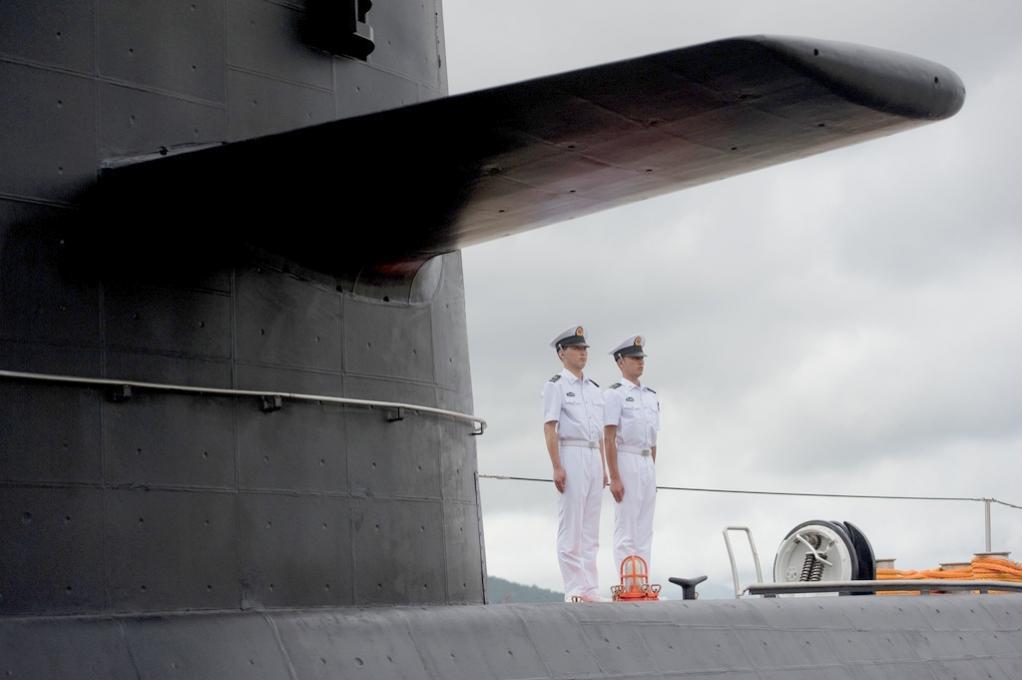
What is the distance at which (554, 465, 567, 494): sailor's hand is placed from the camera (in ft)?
32.8

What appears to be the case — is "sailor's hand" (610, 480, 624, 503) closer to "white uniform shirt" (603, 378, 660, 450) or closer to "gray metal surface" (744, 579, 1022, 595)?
"white uniform shirt" (603, 378, 660, 450)

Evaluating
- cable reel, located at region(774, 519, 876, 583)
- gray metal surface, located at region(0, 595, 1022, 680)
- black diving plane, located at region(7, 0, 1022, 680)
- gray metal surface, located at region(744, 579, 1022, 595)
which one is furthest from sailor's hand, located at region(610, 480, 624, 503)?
black diving plane, located at region(7, 0, 1022, 680)

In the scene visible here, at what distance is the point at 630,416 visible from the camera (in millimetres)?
10914

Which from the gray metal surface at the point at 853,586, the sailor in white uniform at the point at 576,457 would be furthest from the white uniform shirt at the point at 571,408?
the gray metal surface at the point at 853,586

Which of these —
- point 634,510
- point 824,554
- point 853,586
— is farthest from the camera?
point 634,510

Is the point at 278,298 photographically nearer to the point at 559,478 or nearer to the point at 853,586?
the point at 853,586

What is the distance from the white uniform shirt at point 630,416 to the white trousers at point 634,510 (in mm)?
129

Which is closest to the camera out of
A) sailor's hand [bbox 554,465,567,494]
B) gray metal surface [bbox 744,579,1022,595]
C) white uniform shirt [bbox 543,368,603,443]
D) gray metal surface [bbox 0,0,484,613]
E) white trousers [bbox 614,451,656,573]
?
gray metal surface [bbox 0,0,484,613]

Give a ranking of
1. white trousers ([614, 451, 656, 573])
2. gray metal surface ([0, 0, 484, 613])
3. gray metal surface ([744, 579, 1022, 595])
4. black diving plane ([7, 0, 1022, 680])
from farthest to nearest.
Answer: white trousers ([614, 451, 656, 573]), gray metal surface ([744, 579, 1022, 595]), gray metal surface ([0, 0, 484, 613]), black diving plane ([7, 0, 1022, 680])

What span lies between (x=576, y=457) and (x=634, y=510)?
0.74 m

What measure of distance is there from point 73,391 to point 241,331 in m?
0.78

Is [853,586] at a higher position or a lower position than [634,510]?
lower

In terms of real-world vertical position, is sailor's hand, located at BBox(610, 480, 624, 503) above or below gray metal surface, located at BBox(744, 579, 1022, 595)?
above

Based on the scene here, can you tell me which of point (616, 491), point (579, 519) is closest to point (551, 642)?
point (579, 519)
